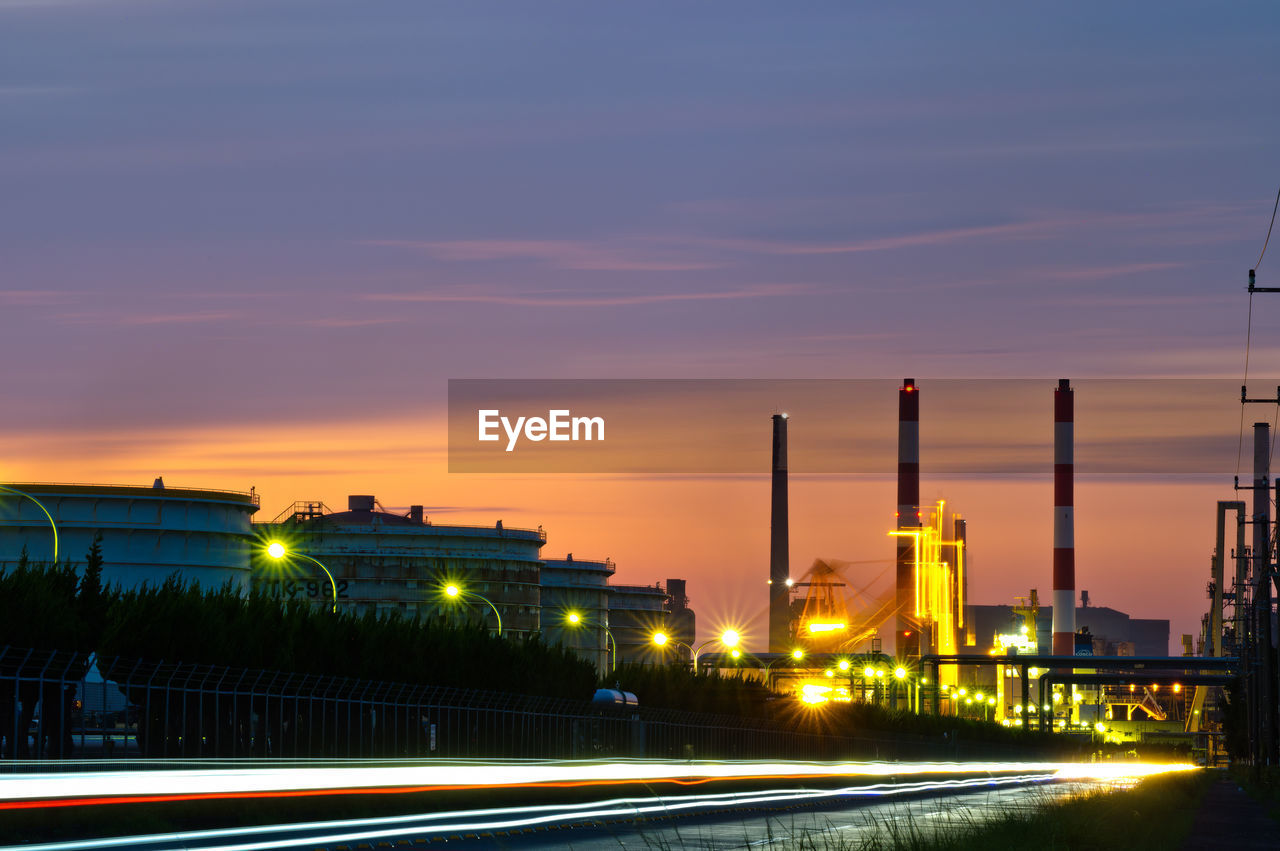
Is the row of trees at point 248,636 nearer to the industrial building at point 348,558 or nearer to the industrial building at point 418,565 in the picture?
the industrial building at point 348,558

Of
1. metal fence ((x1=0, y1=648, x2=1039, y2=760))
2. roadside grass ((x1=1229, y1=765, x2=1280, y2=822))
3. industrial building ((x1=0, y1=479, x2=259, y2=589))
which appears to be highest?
industrial building ((x1=0, y1=479, x2=259, y2=589))

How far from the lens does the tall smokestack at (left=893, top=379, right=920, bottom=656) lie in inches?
5738

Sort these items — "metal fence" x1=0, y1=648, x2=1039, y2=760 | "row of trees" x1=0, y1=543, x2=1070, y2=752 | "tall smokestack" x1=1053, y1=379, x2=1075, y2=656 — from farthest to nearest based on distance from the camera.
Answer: "tall smokestack" x1=1053, y1=379, x2=1075, y2=656
"row of trees" x1=0, y1=543, x2=1070, y2=752
"metal fence" x1=0, y1=648, x2=1039, y2=760

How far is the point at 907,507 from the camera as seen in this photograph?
152 metres

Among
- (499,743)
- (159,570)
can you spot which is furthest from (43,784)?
(159,570)

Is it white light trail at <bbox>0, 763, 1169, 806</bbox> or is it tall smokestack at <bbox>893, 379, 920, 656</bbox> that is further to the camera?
tall smokestack at <bbox>893, 379, 920, 656</bbox>

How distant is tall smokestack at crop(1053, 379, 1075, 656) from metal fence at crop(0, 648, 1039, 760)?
7326cm

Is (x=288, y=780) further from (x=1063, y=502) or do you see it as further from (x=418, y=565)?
(x=1063, y=502)

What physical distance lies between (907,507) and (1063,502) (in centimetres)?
1420

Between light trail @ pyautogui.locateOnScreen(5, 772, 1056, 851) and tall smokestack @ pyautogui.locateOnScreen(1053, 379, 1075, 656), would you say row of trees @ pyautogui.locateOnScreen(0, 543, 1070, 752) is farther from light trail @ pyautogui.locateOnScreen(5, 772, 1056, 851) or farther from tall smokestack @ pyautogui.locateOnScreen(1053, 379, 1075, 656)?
tall smokestack @ pyautogui.locateOnScreen(1053, 379, 1075, 656)

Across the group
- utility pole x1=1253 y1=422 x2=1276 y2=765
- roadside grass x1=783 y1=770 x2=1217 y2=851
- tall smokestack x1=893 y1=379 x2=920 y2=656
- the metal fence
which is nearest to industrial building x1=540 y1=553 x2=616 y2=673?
tall smokestack x1=893 y1=379 x2=920 y2=656

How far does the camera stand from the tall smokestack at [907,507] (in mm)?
145750

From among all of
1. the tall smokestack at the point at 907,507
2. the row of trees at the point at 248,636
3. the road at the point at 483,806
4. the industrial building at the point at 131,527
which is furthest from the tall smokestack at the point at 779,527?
the road at the point at 483,806

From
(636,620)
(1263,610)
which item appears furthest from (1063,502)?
(1263,610)
